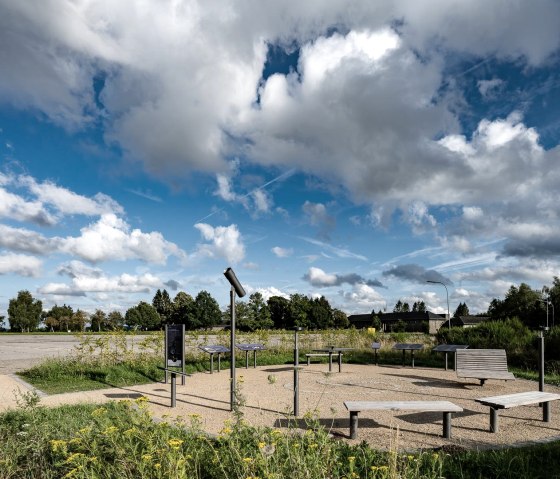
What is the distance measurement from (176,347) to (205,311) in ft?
242

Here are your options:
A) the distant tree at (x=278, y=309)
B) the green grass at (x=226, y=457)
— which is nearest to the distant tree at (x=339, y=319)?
the distant tree at (x=278, y=309)

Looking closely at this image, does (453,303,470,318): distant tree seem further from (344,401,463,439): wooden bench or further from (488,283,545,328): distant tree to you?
(344,401,463,439): wooden bench

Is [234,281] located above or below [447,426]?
above

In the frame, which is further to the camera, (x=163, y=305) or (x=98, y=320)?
(x=163, y=305)

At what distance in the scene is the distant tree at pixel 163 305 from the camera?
91.8 meters

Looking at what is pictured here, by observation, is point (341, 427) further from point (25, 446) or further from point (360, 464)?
point (25, 446)

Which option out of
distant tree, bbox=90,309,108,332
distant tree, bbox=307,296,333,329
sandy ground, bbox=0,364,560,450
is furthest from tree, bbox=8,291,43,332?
sandy ground, bbox=0,364,560,450

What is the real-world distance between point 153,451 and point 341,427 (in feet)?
11.8

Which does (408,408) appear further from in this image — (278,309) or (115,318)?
(278,309)

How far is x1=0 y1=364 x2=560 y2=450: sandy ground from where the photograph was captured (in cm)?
613

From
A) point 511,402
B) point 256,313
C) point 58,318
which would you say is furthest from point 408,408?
point 58,318

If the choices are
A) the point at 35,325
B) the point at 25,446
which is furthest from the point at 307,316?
the point at 25,446

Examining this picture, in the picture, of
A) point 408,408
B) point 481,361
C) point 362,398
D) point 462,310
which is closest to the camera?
point 408,408

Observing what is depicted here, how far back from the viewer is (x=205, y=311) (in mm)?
81188
